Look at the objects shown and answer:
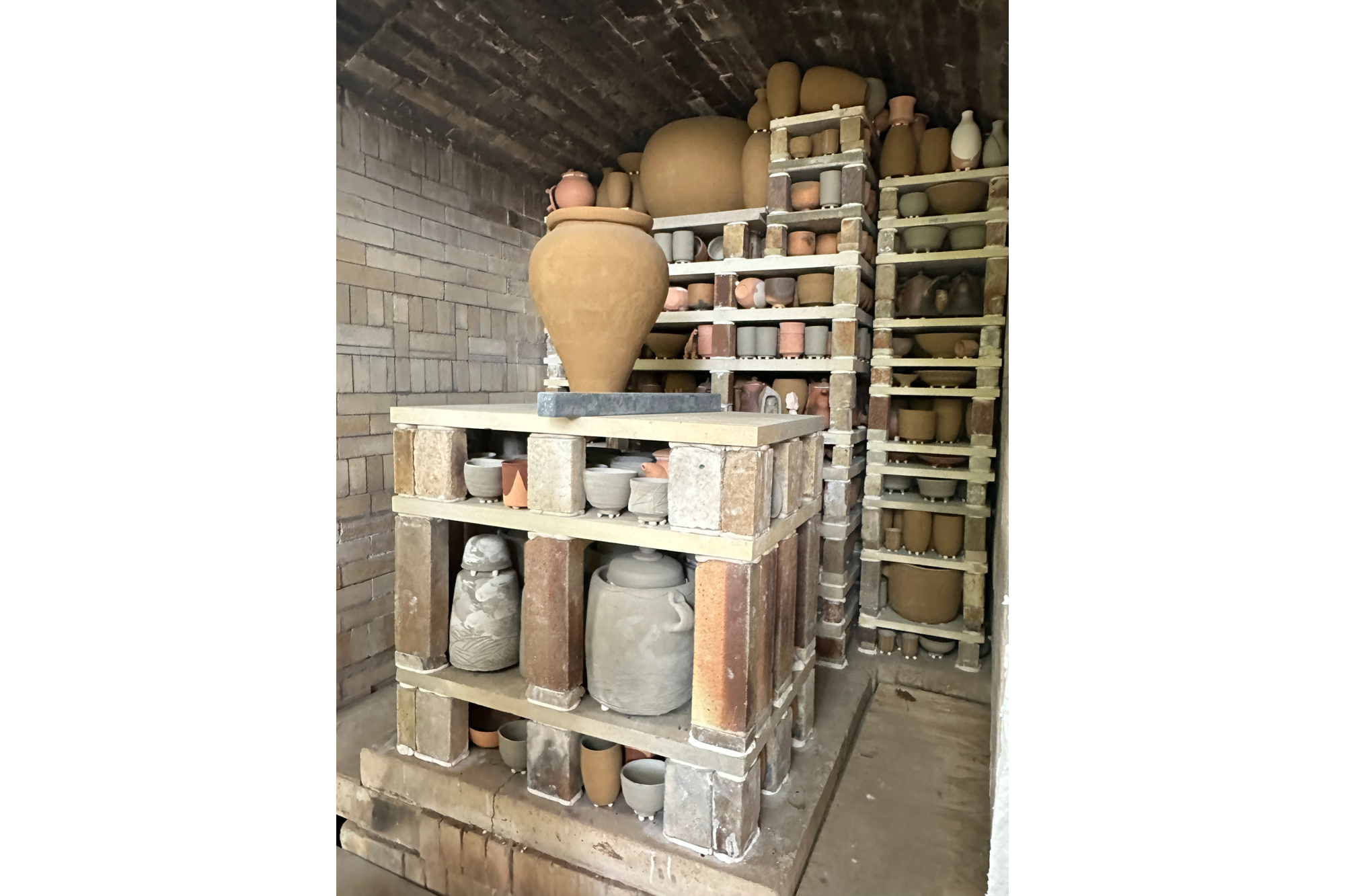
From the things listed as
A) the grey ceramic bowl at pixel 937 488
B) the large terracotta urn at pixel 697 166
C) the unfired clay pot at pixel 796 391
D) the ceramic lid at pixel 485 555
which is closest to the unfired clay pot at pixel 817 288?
the unfired clay pot at pixel 796 391

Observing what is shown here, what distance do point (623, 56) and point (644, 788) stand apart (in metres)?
3.50

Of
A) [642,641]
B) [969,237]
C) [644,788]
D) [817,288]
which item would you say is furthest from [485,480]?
[969,237]

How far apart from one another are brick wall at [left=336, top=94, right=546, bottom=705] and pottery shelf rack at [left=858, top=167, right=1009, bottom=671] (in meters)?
2.43

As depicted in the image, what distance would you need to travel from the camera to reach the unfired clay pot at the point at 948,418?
3.55m

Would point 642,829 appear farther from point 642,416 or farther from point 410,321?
point 410,321

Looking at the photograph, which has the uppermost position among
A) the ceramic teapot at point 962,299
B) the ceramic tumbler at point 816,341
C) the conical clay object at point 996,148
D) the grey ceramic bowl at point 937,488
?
the conical clay object at point 996,148

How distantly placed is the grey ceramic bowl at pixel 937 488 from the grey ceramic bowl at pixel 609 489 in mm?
2177

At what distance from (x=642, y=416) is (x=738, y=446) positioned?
1.10ft

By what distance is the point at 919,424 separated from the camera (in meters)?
3.58

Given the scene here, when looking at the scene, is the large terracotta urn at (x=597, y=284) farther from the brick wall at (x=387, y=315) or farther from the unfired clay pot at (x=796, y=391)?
the unfired clay pot at (x=796, y=391)

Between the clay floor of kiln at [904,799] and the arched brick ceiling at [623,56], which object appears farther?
the arched brick ceiling at [623,56]

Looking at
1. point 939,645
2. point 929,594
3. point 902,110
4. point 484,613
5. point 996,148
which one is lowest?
point 939,645

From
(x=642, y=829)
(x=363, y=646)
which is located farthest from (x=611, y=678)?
(x=363, y=646)

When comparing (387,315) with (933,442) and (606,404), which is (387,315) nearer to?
(606,404)
